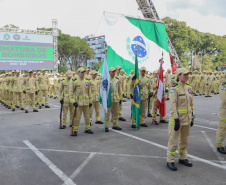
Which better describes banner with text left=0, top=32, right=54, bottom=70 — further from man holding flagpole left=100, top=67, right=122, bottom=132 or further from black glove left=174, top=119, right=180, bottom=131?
black glove left=174, top=119, right=180, bottom=131

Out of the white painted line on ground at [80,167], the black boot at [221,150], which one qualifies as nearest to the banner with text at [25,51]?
the white painted line on ground at [80,167]

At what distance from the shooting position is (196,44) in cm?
4688

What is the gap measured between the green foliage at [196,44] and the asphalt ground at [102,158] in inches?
1333

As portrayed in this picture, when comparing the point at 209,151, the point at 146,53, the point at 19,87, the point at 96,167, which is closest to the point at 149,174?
the point at 96,167

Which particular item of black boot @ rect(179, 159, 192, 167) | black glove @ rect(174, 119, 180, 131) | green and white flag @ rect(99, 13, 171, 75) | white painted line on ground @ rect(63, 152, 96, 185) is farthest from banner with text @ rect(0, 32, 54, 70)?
black glove @ rect(174, 119, 180, 131)

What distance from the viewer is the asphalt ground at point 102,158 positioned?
4141mm

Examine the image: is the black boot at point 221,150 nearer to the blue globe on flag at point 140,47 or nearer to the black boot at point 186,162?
the black boot at point 186,162

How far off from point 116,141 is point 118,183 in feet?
8.57

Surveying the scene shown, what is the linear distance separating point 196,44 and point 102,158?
153ft

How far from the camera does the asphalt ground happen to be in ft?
13.6

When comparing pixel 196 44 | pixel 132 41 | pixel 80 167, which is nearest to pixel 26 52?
pixel 132 41

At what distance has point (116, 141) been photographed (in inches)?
258

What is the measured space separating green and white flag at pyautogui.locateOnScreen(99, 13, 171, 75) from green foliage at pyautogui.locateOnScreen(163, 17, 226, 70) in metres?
23.3

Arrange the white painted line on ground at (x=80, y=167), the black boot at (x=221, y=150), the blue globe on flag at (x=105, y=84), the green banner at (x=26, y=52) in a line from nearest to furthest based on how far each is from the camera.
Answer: the white painted line on ground at (x=80, y=167), the black boot at (x=221, y=150), the blue globe on flag at (x=105, y=84), the green banner at (x=26, y=52)
